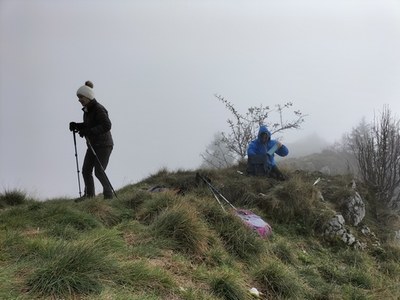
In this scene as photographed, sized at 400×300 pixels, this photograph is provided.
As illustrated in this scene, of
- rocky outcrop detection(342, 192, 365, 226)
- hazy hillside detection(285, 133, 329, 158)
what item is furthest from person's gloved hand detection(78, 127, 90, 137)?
hazy hillside detection(285, 133, 329, 158)

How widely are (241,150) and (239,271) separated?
13644mm

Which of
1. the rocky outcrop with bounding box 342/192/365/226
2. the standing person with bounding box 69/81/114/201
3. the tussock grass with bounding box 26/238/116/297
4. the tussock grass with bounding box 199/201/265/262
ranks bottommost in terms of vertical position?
the rocky outcrop with bounding box 342/192/365/226

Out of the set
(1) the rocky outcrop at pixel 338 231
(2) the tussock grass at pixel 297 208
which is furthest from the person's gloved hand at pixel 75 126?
(1) the rocky outcrop at pixel 338 231

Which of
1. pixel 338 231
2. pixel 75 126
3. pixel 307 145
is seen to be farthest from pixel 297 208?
pixel 307 145

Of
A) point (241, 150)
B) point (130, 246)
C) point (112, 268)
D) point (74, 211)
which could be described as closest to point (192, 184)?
point (74, 211)

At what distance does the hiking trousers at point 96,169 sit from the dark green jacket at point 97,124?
0.15 meters

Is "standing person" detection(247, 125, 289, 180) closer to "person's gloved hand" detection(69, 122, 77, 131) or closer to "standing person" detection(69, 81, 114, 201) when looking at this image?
"standing person" detection(69, 81, 114, 201)

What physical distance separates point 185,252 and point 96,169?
333cm

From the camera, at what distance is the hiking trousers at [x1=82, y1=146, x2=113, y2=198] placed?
24.7ft

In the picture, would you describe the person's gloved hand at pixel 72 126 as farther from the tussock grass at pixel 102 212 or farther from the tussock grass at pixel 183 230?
the tussock grass at pixel 183 230

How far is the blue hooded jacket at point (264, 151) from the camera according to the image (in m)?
10.1

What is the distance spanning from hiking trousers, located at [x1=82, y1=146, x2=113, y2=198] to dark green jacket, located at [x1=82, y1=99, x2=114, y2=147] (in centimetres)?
15

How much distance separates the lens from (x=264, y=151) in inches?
397

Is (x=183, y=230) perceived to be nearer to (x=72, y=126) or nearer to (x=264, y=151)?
(x=72, y=126)
